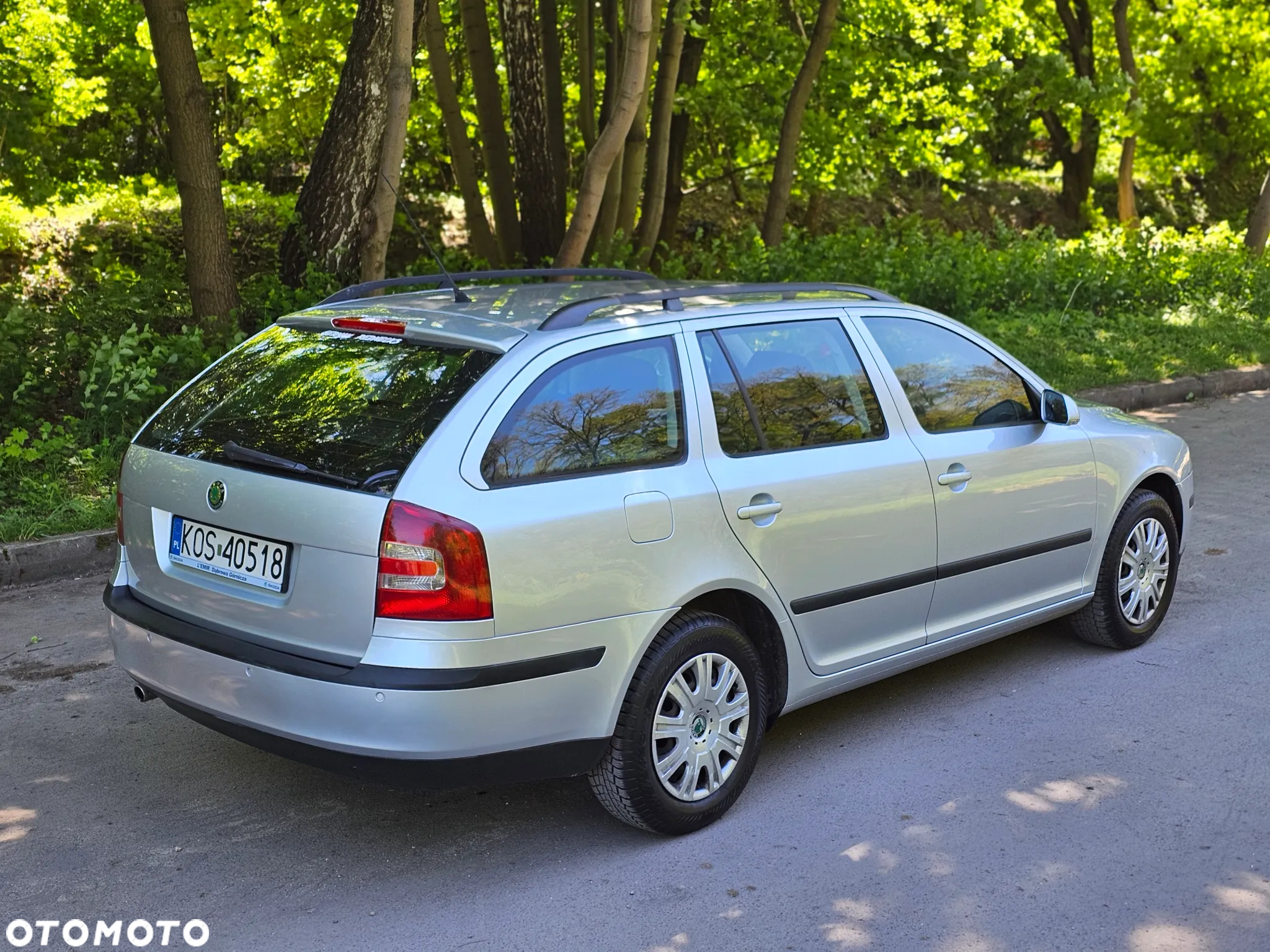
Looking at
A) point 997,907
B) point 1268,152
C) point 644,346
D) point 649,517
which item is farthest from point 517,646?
point 1268,152

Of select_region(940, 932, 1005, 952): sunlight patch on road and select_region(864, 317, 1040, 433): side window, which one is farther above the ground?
select_region(864, 317, 1040, 433): side window

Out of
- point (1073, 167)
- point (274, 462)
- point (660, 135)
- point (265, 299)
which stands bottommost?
point (274, 462)

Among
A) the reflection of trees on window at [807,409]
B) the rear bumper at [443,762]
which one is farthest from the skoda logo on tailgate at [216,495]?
the reflection of trees on window at [807,409]

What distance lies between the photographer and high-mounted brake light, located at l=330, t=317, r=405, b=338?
4.11 m

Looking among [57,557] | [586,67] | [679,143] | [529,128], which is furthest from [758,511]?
[679,143]

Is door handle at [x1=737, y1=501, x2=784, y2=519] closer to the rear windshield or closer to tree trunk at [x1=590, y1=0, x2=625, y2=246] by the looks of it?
the rear windshield

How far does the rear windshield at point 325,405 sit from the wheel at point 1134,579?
10.4 ft

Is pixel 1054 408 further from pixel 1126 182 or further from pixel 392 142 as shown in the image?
pixel 1126 182

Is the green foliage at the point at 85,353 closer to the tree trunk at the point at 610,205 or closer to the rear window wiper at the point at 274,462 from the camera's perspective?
the tree trunk at the point at 610,205

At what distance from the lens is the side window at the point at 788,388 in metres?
4.28

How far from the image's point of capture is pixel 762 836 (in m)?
4.11

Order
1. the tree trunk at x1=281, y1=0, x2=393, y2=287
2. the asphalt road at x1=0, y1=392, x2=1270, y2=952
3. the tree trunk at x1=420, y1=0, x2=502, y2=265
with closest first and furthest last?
the asphalt road at x1=0, y1=392, x2=1270, y2=952 → the tree trunk at x1=281, y1=0, x2=393, y2=287 → the tree trunk at x1=420, y1=0, x2=502, y2=265

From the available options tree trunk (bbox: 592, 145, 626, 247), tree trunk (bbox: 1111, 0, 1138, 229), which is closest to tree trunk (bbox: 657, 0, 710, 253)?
tree trunk (bbox: 592, 145, 626, 247)

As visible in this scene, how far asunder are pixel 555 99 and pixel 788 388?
10.6 m
